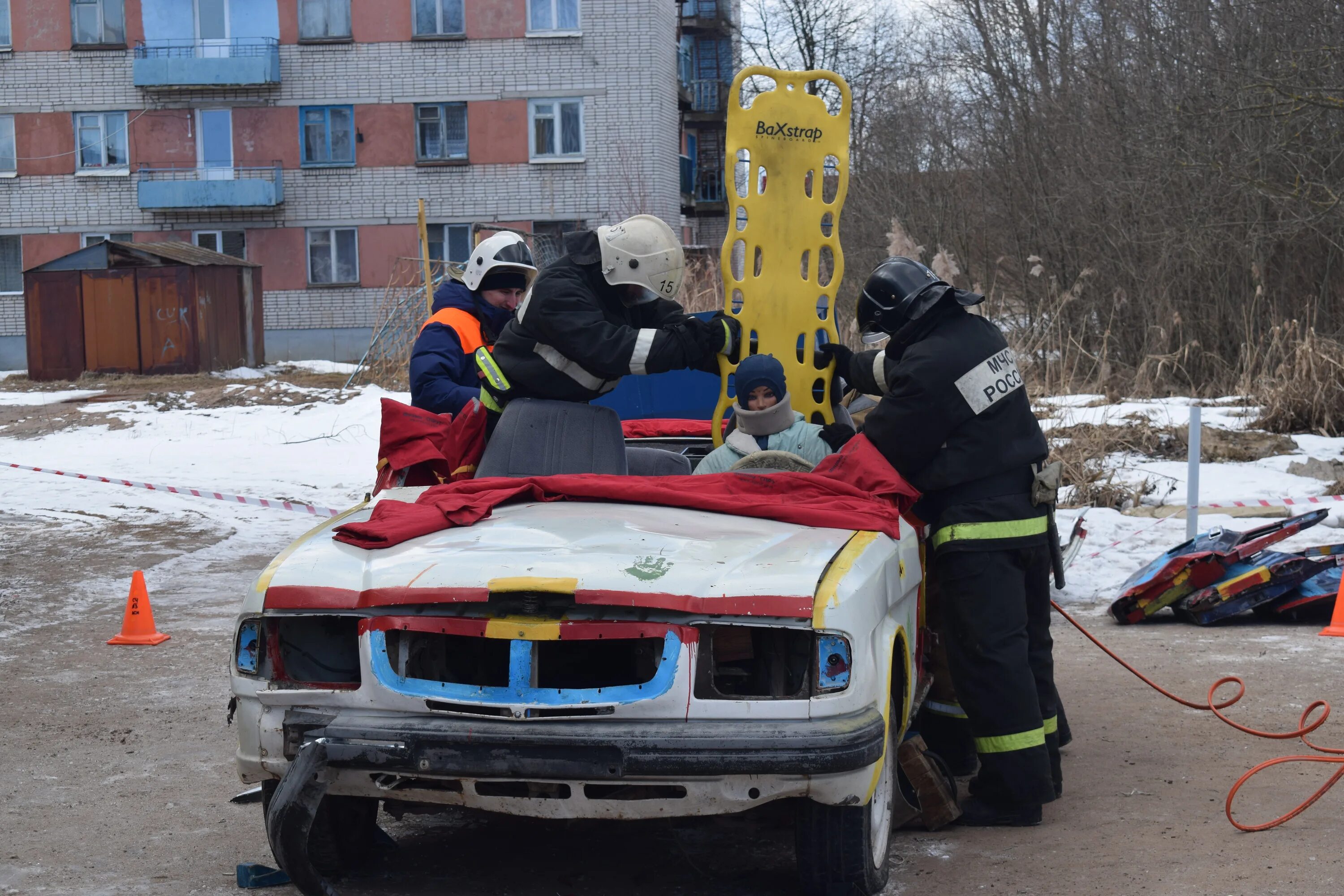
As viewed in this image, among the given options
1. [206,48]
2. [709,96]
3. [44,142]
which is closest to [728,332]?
[206,48]

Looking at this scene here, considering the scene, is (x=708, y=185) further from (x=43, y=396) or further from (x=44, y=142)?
(x=43, y=396)

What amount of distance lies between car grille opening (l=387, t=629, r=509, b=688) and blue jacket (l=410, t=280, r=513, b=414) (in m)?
2.86

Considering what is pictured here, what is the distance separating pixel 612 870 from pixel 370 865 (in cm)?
74

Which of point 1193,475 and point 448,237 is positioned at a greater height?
point 448,237

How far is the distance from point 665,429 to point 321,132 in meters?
30.3

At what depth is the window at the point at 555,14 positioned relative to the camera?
34.1 metres

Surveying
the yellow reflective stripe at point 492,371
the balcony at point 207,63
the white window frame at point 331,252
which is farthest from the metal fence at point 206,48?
the yellow reflective stripe at point 492,371

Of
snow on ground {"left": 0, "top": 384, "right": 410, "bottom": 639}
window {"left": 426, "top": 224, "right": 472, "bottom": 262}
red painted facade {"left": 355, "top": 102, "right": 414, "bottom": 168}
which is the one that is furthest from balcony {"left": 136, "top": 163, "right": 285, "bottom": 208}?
snow on ground {"left": 0, "top": 384, "right": 410, "bottom": 639}

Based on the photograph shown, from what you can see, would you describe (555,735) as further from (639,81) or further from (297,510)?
(639,81)

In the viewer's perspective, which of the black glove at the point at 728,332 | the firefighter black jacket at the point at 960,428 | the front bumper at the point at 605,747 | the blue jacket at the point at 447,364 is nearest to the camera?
the front bumper at the point at 605,747

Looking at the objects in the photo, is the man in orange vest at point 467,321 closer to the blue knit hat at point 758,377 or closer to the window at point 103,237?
the blue knit hat at point 758,377

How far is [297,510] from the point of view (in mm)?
12789

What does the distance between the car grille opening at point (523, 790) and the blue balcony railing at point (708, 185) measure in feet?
127

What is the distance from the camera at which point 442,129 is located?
34500 millimetres
